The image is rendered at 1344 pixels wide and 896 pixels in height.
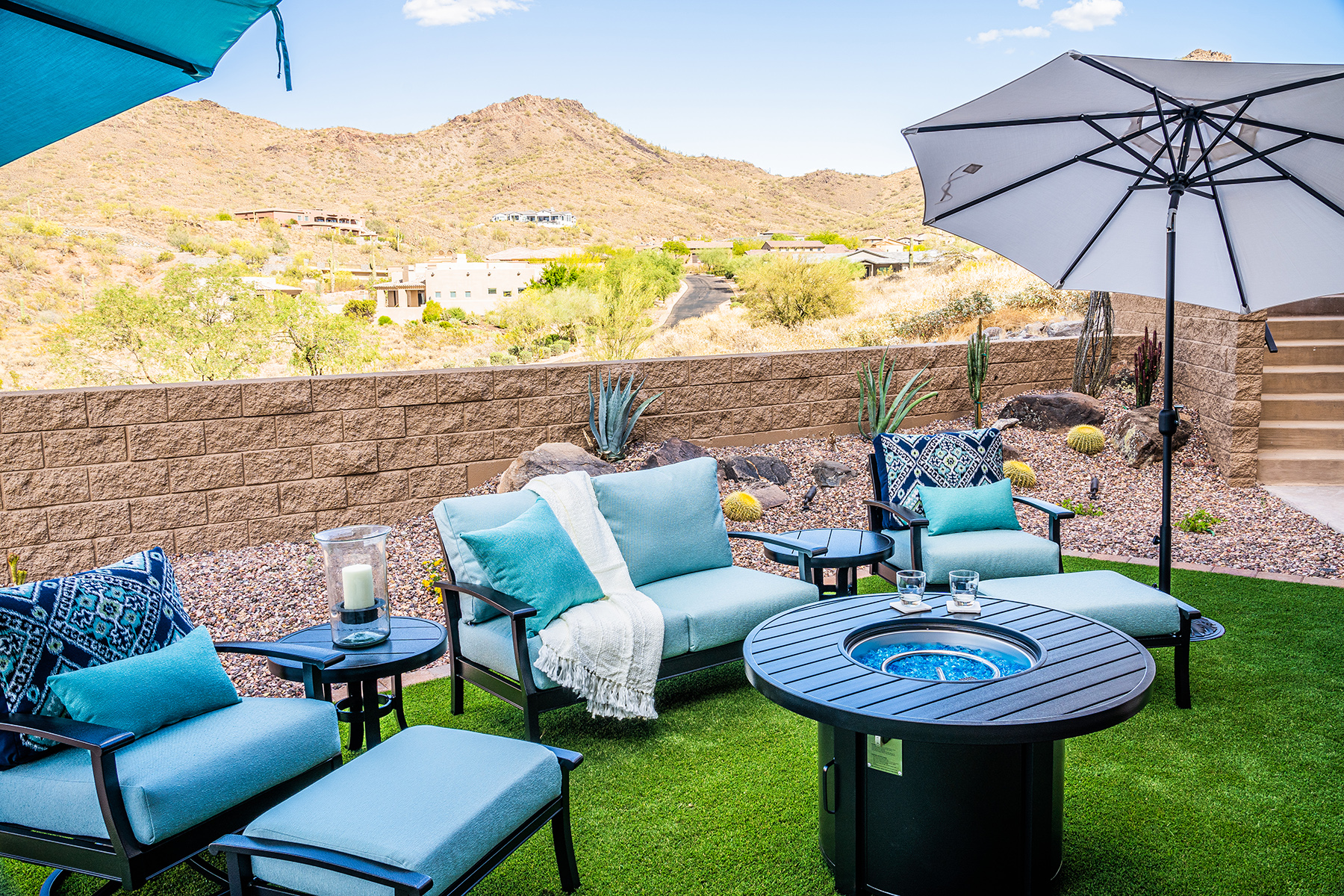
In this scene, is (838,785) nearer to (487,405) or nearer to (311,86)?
(487,405)

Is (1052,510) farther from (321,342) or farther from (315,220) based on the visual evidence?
(315,220)

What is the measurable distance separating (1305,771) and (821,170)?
39.2 metres

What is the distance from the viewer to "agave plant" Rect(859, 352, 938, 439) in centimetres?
690

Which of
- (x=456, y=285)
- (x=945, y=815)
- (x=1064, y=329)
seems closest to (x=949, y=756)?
(x=945, y=815)

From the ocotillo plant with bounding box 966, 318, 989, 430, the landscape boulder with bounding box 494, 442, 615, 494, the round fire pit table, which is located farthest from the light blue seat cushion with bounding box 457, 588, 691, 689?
the ocotillo plant with bounding box 966, 318, 989, 430

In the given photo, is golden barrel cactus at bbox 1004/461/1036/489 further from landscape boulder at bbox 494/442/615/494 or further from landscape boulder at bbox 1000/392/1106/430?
landscape boulder at bbox 494/442/615/494

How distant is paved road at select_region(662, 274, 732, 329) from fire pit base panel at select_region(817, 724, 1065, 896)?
18.4 metres

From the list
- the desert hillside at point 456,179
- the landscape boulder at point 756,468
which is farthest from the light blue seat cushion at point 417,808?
the desert hillside at point 456,179

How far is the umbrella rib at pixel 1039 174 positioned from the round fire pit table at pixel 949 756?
2.13m

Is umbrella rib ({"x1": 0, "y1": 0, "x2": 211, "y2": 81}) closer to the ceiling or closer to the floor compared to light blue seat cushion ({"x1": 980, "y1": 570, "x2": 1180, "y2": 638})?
closer to the ceiling

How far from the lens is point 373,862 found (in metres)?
1.85

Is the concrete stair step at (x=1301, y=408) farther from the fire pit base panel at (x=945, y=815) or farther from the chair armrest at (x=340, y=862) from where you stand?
the chair armrest at (x=340, y=862)

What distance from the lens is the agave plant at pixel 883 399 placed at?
690 centimetres

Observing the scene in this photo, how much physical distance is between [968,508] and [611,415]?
8.51 feet
